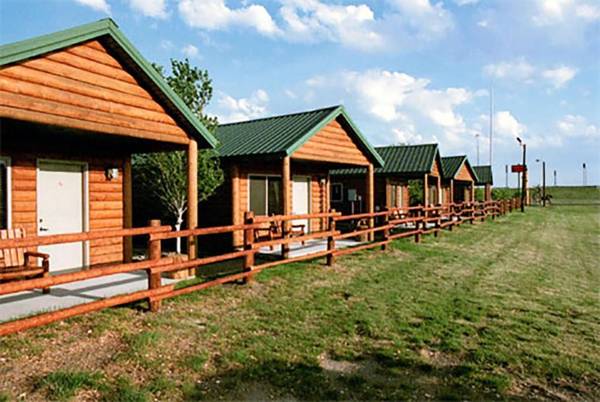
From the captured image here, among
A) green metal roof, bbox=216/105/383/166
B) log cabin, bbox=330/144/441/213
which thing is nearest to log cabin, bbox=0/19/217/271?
green metal roof, bbox=216/105/383/166

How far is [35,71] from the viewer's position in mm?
6258

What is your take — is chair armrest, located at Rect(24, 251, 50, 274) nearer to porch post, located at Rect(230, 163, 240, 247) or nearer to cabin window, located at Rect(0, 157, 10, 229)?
cabin window, located at Rect(0, 157, 10, 229)

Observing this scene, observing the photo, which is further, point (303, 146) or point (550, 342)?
point (303, 146)

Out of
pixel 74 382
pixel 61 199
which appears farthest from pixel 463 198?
pixel 74 382

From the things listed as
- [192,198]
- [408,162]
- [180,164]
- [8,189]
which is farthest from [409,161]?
[8,189]

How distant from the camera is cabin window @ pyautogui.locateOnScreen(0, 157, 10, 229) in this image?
7895 millimetres

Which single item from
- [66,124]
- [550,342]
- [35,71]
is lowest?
[550,342]

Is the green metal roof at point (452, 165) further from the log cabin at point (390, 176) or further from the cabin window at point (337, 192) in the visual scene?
the cabin window at point (337, 192)

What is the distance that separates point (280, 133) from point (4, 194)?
7.26m

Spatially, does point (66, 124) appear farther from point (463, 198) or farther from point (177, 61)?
point (463, 198)

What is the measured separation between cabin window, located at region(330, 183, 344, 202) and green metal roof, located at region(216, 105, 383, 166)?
9.31 meters

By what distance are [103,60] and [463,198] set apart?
35.9 m

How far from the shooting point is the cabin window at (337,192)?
2491cm

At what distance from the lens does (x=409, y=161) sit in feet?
74.1
